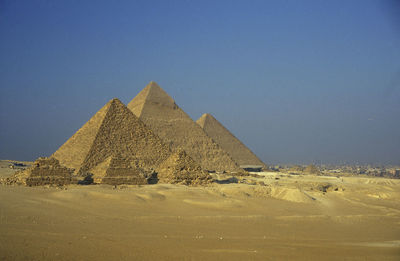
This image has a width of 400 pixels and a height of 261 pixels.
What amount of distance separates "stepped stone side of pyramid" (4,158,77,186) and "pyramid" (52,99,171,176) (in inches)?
315

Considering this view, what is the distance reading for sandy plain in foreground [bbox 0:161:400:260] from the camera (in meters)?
6.07

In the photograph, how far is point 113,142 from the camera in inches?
1144

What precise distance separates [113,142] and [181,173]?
8.46 metres

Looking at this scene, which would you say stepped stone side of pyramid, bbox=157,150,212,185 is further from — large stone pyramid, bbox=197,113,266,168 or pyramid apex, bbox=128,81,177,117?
large stone pyramid, bbox=197,113,266,168

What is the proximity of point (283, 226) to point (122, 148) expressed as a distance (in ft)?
66.6

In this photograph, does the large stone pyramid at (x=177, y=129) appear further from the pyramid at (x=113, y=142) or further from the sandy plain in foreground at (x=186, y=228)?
the sandy plain in foreground at (x=186, y=228)

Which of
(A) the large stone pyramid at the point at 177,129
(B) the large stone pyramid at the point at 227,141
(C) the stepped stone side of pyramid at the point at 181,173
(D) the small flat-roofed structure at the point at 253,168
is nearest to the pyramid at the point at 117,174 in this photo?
(C) the stepped stone side of pyramid at the point at 181,173

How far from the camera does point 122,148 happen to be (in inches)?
1160

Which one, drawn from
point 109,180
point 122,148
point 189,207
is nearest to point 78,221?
point 189,207

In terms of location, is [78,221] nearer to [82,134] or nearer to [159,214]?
[159,214]

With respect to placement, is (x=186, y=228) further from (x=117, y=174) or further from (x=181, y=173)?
(x=181, y=173)

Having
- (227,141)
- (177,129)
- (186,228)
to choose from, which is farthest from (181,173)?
(227,141)

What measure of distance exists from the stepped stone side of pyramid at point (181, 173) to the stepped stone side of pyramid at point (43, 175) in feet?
18.1

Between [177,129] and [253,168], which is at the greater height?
[177,129]
